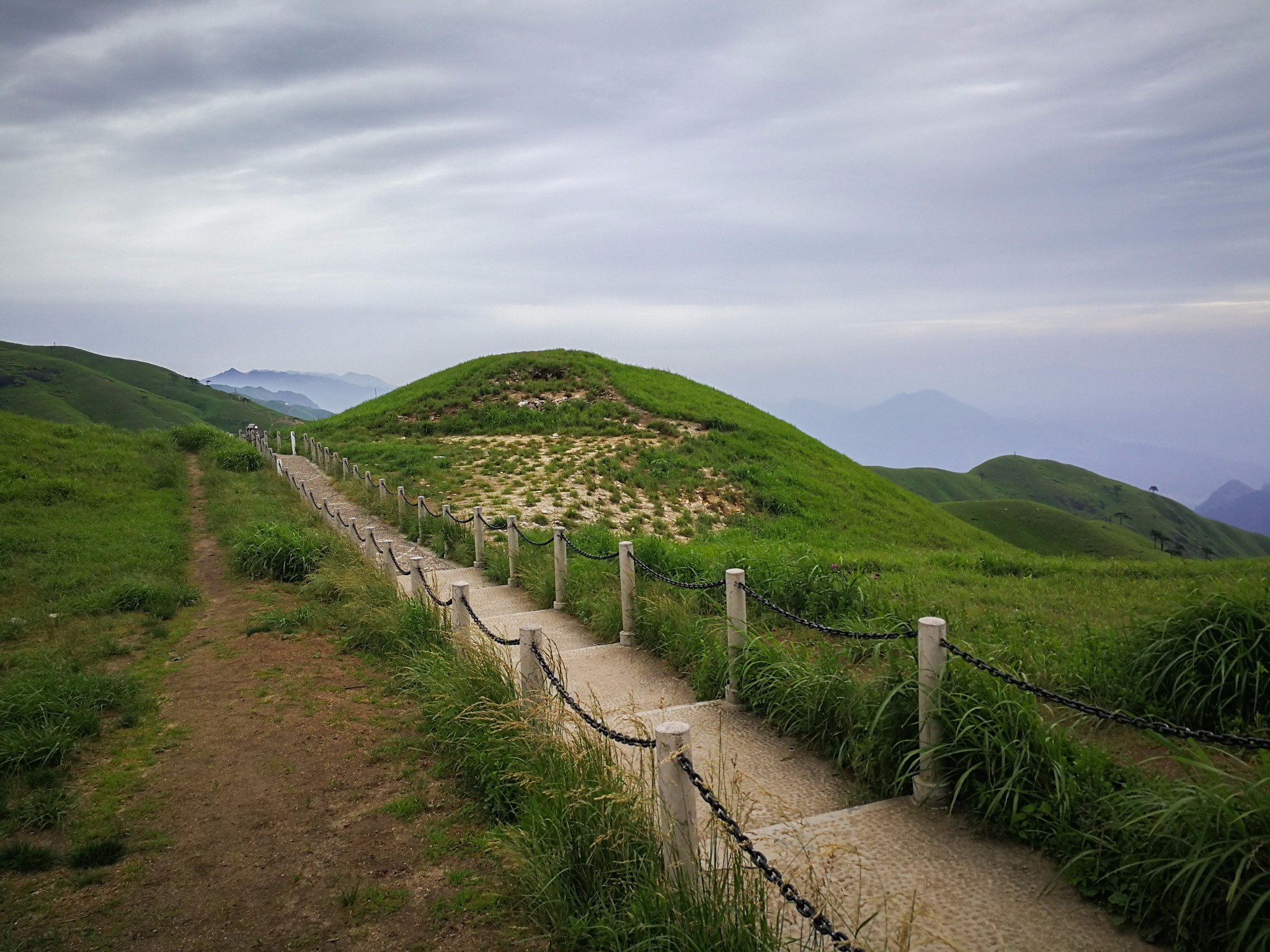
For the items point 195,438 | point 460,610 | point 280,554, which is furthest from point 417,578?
point 195,438

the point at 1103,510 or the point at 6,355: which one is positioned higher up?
the point at 6,355

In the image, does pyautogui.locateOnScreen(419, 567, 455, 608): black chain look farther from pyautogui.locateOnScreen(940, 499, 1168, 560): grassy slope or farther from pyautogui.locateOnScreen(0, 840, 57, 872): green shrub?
pyautogui.locateOnScreen(940, 499, 1168, 560): grassy slope

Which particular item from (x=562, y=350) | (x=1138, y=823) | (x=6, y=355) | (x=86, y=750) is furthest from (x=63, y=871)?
(x=6, y=355)

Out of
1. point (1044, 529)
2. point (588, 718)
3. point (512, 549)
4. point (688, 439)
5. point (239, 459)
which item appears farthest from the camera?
point (1044, 529)

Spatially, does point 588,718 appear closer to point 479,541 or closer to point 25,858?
point 25,858

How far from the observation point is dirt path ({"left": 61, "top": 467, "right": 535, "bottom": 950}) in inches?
164

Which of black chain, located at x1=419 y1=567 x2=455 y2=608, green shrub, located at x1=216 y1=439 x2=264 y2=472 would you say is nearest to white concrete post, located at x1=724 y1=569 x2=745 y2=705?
black chain, located at x1=419 y1=567 x2=455 y2=608

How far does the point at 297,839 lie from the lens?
5.16m

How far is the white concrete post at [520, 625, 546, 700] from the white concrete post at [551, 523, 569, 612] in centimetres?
423

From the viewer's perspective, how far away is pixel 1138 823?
360cm

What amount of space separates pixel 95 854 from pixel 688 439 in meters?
22.4

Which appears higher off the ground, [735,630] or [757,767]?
[735,630]

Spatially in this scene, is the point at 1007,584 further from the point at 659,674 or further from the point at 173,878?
the point at 173,878

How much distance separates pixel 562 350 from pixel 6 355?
138 metres
